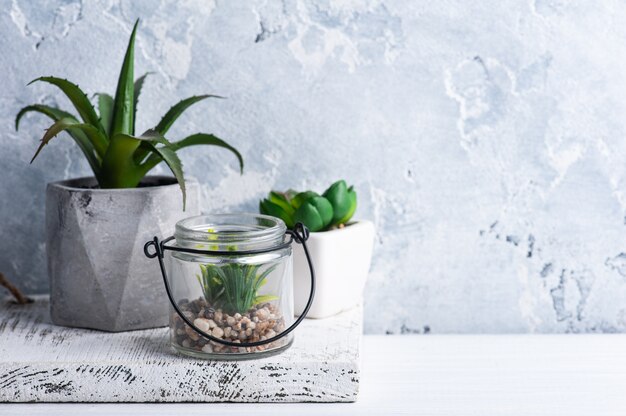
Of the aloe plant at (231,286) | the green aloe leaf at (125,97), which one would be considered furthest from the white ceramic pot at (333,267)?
the green aloe leaf at (125,97)

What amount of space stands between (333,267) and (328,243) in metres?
0.03

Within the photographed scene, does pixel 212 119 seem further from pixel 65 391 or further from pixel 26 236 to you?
pixel 65 391

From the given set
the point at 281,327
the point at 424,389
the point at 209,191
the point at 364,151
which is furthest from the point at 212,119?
the point at 424,389

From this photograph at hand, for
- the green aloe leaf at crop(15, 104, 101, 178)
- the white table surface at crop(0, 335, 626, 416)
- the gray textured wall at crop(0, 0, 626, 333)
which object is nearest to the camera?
the white table surface at crop(0, 335, 626, 416)

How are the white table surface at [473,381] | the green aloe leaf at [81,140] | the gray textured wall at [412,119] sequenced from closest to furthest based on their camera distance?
the white table surface at [473,381], the green aloe leaf at [81,140], the gray textured wall at [412,119]

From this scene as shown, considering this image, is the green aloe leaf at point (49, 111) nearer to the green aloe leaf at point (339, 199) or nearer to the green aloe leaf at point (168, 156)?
the green aloe leaf at point (168, 156)

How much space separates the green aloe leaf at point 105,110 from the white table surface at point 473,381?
314 mm

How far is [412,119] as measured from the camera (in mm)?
1022

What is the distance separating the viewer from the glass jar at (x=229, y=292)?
32.1 inches

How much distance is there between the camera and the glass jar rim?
82 centimetres

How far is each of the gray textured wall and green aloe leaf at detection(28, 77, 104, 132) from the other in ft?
0.47

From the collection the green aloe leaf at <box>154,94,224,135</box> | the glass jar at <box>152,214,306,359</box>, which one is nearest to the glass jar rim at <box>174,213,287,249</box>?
the glass jar at <box>152,214,306,359</box>

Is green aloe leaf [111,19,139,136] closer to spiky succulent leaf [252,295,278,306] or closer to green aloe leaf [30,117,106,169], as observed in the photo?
green aloe leaf [30,117,106,169]

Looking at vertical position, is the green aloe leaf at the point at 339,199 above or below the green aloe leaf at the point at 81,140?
below
